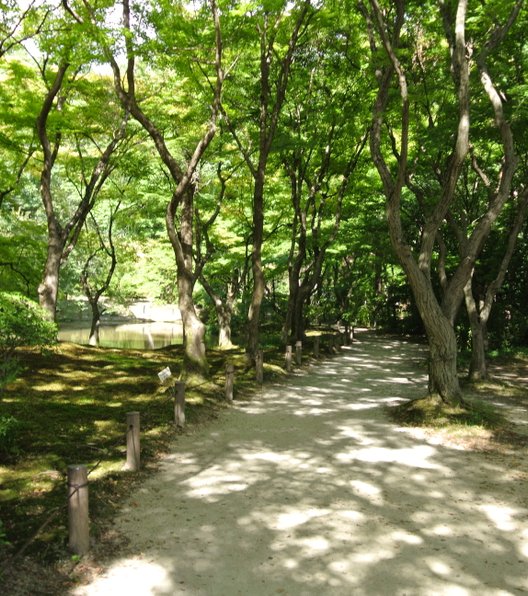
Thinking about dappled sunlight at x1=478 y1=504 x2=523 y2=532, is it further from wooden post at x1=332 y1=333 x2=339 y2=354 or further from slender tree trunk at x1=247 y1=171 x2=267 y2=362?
wooden post at x1=332 y1=333 x2=339 y2=354

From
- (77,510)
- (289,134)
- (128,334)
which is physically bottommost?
(77,510)

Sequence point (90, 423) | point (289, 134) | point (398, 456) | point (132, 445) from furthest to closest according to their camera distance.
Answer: point (289, 134)
point (90, 423)
point (398, 456)
point (132, 445)

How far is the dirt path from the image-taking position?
424 centimetres

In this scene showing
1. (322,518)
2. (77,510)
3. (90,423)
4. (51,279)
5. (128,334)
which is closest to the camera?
(77,510)

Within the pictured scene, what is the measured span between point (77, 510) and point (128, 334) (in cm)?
3716

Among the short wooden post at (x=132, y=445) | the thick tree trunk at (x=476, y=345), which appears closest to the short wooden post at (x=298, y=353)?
the thick tree trunk at (x=476, y=345)

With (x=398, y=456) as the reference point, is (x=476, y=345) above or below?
above

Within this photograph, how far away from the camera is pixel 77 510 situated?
4.50 meters

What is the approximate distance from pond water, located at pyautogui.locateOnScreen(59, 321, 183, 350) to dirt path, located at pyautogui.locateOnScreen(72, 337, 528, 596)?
2251cm

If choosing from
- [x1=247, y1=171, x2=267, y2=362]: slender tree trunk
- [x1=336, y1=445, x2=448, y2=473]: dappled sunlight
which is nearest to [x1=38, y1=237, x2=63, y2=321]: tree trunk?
[x1=247, y1=171, x2=267, y2=362]: slender tree trunk

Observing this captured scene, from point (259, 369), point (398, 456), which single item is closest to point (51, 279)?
point (259, 369)

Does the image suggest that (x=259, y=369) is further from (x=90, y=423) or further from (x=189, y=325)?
(x=90, y=423)

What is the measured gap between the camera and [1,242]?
685 inches

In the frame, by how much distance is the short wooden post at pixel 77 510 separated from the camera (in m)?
4.50
